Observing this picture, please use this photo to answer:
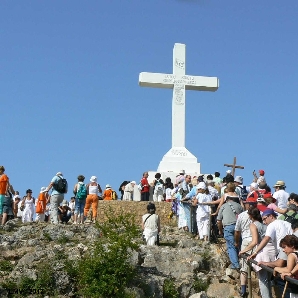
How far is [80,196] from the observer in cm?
A: 1605

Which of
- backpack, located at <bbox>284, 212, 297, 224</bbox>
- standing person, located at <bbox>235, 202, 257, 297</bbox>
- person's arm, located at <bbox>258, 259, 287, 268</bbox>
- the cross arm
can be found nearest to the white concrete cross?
the cross arm

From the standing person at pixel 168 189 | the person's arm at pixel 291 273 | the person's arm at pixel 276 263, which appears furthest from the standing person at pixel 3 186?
the person's arm at pixel 291 273

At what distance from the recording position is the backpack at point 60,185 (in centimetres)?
1555

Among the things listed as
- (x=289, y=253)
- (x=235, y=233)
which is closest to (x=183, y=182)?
(x=235, y=233)

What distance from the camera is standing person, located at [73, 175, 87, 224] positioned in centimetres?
1602

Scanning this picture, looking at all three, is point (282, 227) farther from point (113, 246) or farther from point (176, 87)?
point (176, 87)

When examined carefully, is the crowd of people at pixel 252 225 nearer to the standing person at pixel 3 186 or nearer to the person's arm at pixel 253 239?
the person's arm at pixel 253 239

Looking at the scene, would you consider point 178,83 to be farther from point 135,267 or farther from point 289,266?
point 289,266

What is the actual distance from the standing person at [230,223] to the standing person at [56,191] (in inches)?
207

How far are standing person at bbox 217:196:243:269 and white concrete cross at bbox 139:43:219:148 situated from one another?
13.4m

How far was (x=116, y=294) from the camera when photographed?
995cm

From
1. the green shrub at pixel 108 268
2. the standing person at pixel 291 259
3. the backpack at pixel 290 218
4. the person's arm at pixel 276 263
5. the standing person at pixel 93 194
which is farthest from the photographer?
the standing person at pixel 93 194

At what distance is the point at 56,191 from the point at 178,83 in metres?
11.2

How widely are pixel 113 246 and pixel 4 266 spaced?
217 cm
